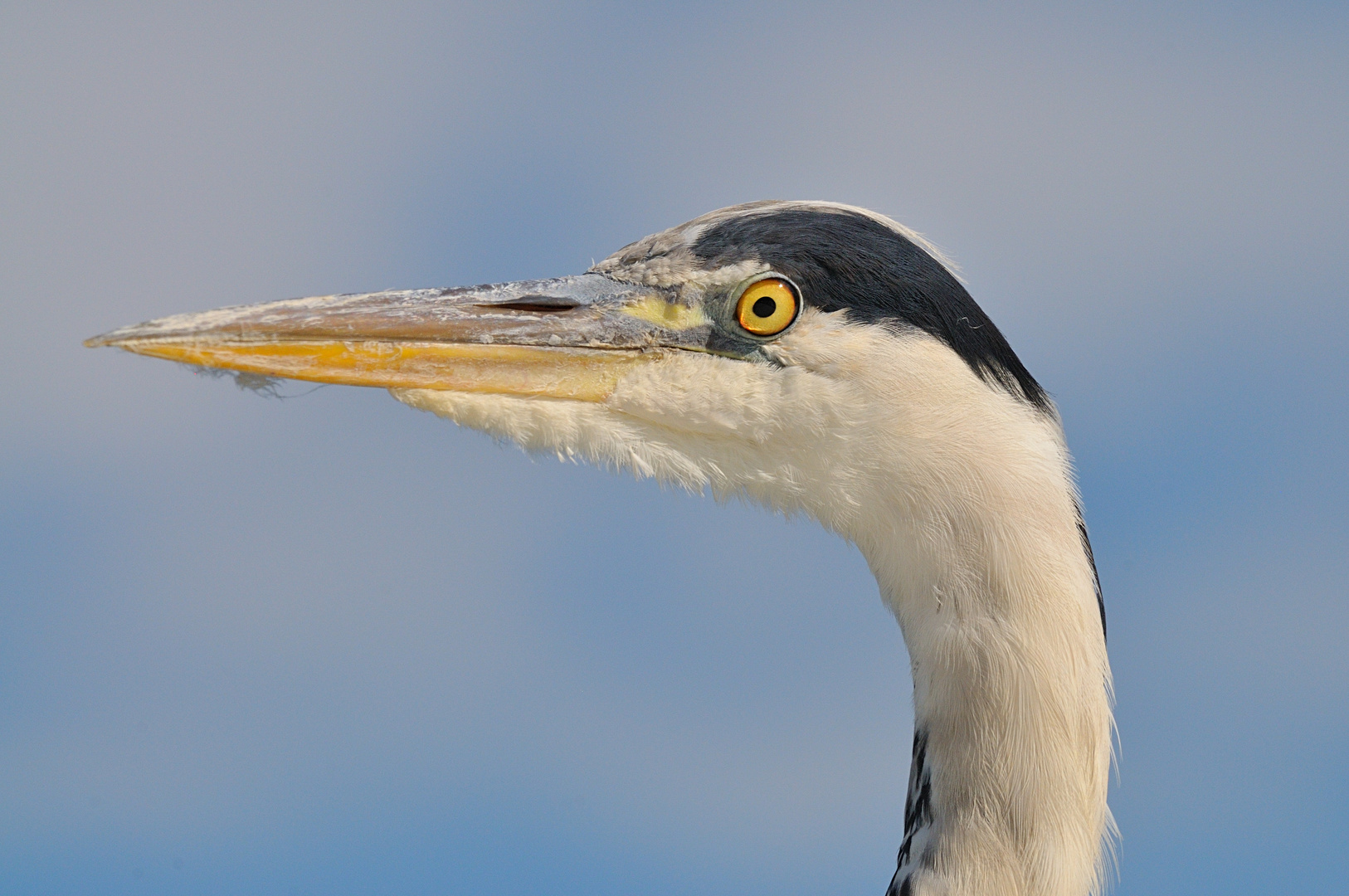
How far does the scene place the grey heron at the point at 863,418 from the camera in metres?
2.59

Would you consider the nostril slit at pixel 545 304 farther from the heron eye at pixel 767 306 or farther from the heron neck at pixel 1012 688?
the heron neck at pixel 1012 688

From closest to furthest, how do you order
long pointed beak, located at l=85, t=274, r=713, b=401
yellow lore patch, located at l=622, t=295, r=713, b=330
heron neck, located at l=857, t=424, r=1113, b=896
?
heron neck, located at l=857, t=424, r=1113, b=896
long pointed beak, located at l=85, t=274, r=713, b=401
yellow lore patch, located at l=622, t=295, r=713, b=330

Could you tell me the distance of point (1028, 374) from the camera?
2.80m

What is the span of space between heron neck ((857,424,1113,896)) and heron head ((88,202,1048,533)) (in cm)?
21

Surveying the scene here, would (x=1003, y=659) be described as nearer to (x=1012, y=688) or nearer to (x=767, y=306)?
(x=1012, y=688)

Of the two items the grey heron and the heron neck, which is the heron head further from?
the heron neck

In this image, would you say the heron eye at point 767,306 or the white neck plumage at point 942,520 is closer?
the white neck plumage at point 942,520

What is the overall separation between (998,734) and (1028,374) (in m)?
0.80

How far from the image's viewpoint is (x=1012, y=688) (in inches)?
102

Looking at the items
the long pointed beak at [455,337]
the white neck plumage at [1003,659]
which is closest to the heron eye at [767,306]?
the long pointed beak at [455,337]

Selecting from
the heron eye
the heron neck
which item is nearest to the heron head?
the heron eye

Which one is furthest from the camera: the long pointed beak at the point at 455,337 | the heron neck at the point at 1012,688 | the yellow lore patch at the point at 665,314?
the yellow lore patch at the point at 665,314

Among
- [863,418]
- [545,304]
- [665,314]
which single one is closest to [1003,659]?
[863,418]

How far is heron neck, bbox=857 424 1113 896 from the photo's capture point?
2576 mm
